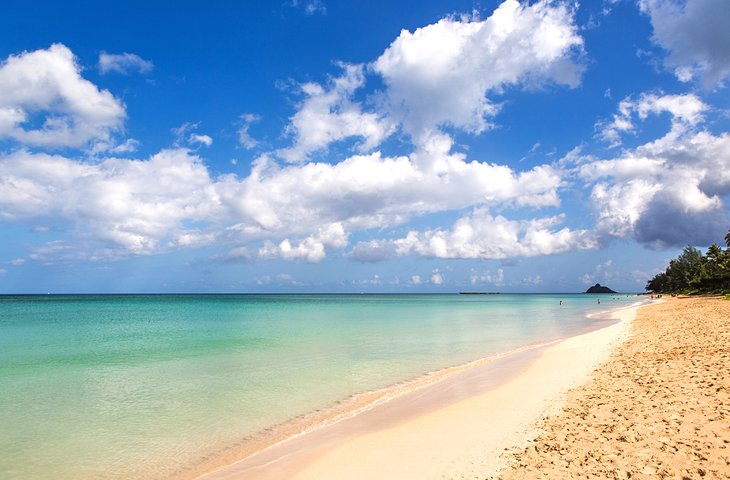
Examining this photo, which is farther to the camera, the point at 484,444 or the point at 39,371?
the point at 39,371

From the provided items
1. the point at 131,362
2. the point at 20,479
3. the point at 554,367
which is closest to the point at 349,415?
the point at 20,479

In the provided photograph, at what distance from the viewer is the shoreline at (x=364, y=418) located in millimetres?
9844

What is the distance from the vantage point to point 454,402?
14578mm

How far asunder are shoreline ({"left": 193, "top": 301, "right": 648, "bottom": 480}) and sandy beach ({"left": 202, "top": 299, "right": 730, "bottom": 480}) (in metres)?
0.06

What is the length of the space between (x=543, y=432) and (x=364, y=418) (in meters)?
5.67

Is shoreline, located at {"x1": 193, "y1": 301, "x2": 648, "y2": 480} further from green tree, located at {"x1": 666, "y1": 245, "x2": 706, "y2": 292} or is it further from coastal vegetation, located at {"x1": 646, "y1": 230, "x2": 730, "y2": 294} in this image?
green tree, located at {"x1": 666, "y1": 245, "x2": 706, "y2": 292}

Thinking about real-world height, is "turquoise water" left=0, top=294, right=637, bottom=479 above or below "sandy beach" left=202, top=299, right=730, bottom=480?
below

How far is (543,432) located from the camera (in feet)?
31.9

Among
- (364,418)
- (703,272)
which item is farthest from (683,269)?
(364,418)

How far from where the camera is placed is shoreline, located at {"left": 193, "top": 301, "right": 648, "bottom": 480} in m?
9.84

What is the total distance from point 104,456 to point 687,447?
13.0m

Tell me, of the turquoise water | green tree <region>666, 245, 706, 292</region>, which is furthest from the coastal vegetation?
the turquoise water

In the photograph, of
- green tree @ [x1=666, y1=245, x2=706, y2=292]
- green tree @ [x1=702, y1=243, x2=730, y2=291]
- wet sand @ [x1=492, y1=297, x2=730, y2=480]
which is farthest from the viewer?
green tree @ [x1=666, y1=245, x2=706, y2=292]

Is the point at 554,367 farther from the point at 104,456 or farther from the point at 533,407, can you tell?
the point at 104,456
